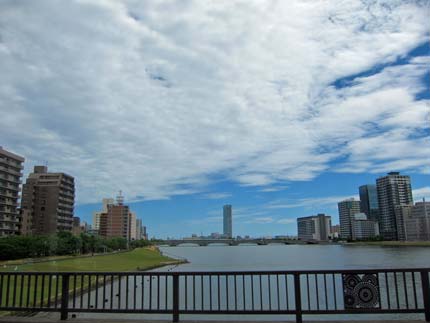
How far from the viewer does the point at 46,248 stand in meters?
58.2

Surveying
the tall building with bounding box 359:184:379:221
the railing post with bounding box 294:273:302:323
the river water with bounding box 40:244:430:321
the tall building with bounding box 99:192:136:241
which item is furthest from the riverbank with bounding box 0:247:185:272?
the tall building with bounding box 359:184:379:221

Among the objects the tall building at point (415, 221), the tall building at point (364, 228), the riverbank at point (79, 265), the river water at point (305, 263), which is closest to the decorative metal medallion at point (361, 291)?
the river water at point (305, 263)

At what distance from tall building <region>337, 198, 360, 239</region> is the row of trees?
→ 409 ft

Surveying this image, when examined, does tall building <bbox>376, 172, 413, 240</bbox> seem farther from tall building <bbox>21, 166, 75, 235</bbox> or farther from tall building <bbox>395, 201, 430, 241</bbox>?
tall building <bbox>21, 166, 75, 235</bbox>

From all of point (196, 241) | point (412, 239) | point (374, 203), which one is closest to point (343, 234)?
point (374, 203)

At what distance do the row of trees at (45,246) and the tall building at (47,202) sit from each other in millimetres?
15426

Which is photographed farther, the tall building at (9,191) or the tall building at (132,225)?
the tall building at (132,225)

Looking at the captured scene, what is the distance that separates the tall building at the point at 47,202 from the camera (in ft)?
295

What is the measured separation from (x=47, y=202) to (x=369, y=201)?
13718 cm

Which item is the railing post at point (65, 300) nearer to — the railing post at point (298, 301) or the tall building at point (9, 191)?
the railing post at point (298, 301)

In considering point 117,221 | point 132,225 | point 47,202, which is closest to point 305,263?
point 47,202

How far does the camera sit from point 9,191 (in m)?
74.4

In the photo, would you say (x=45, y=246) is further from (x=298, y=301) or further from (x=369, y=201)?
(x=369, y=201)

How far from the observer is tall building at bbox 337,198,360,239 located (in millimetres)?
178250
